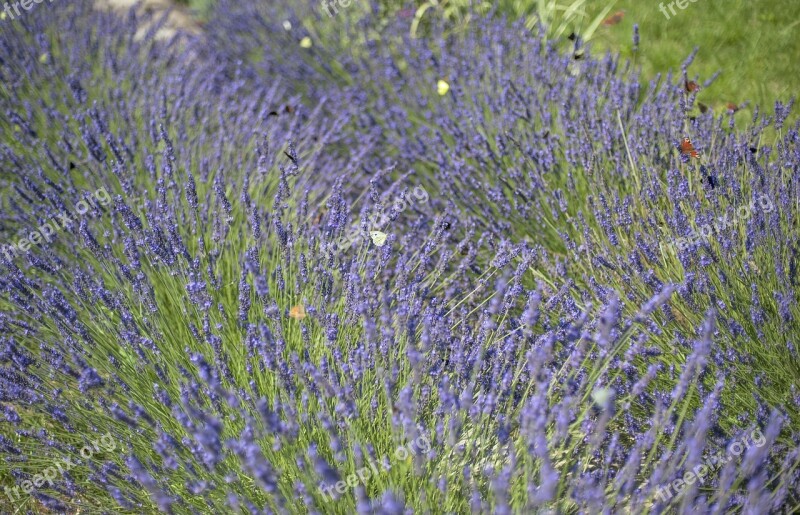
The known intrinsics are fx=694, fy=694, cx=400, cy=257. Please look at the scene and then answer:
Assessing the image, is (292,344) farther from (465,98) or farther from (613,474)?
(465,98)

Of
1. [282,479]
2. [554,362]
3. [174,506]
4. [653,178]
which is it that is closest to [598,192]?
[653,178]

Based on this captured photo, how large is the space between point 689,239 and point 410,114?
1.94m

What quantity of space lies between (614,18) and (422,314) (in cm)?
294

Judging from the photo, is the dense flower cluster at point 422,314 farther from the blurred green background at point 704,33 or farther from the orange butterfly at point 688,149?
the blurred green background at point 704,33

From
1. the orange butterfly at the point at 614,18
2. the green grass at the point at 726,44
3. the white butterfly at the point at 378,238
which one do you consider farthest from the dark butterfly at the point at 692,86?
the orange butterfly at the point at 614,18

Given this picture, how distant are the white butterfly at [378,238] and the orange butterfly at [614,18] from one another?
2662 millimetres

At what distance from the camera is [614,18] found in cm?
416

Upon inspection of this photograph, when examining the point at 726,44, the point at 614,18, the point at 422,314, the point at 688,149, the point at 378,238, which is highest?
the point at 614,18

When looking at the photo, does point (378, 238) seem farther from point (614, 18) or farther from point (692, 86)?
point (614, 18)

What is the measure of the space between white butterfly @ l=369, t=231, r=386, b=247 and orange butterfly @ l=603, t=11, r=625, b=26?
266 centimetres

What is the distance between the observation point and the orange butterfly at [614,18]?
13.5 ft

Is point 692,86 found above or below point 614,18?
below

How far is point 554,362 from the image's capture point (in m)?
2.06

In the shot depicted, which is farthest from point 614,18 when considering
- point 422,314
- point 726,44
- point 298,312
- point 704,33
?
point 298,312
